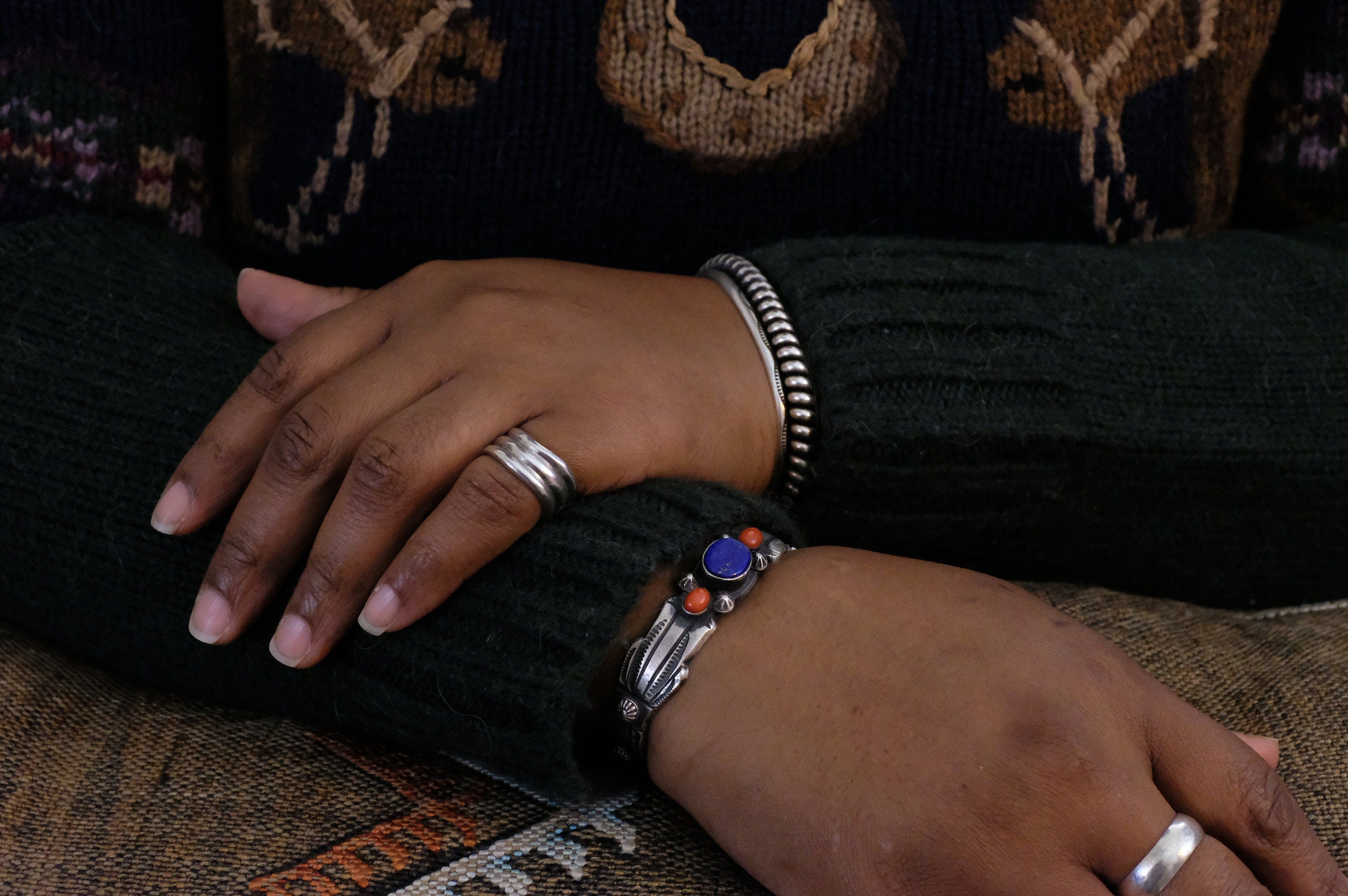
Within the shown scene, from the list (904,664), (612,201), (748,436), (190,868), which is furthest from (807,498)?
(190,868)

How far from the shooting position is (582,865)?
19.7 inches

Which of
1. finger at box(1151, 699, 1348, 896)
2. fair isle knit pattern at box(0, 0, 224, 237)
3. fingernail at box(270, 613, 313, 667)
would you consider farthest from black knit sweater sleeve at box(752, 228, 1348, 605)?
fair isle knit pattern at box(0, 0, 224, 237)

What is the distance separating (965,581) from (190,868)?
41cm

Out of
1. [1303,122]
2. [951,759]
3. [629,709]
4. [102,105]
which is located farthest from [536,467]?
[1303,122]

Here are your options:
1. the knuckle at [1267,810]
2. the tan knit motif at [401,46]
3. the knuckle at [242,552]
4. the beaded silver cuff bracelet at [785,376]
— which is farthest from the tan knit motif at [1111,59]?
the knuckle at [242,552]

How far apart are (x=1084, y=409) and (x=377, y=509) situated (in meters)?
0.45

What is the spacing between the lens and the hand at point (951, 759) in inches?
17.6

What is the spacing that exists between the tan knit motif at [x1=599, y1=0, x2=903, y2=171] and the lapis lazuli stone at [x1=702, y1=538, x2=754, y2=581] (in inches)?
13.9

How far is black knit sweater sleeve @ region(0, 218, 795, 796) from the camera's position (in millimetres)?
505

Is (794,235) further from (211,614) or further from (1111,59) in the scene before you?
(211,614)

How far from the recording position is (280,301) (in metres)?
0.70

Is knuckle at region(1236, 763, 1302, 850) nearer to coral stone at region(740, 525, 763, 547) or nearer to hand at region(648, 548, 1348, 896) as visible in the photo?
hand at region(648, 548, 1348, 896)

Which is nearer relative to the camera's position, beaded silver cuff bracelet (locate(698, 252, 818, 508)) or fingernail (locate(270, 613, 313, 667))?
fingernail (locate(270, 613, 313, 667))

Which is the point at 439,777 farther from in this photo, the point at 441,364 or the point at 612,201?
the point at 612,201
